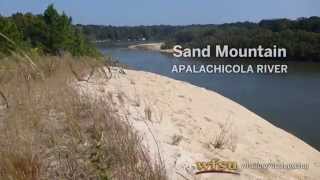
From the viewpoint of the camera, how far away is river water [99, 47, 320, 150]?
1383 centimetres

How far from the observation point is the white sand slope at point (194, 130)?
3604mm

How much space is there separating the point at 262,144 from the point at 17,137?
146 inches

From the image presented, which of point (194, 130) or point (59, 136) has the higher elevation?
point (59, 136)

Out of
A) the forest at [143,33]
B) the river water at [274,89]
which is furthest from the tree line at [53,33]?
the river water at [274,89]

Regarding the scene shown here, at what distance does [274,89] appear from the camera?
21.4 m

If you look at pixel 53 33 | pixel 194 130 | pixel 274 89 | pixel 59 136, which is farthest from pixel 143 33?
pixel 59 136

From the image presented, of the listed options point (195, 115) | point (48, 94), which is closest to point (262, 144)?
point (195, 115)

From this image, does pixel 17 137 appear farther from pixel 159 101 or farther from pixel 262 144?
pixel 159 101

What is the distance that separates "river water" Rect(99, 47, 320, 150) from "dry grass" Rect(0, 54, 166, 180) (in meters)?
7.52

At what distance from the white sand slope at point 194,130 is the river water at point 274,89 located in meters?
3.35

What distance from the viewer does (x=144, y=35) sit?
28.1 meters

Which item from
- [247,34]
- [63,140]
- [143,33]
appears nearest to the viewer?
[63,140]

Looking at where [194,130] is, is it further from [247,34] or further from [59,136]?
[247,34]

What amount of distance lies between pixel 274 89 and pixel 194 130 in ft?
55.2
